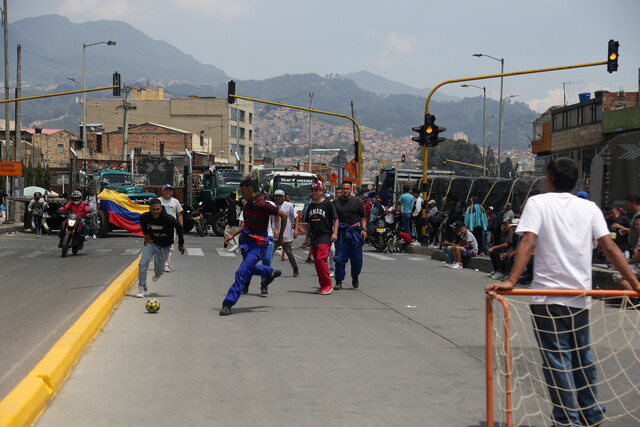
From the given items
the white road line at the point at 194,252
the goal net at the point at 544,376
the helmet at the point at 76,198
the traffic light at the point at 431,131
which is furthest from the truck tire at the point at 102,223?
the goal net at the point at 544,376

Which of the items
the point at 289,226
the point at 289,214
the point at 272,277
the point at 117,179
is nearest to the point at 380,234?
the point at 289,226

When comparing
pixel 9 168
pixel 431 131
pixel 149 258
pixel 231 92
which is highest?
pixel 231 92

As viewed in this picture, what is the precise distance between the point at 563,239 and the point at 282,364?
10.7ft

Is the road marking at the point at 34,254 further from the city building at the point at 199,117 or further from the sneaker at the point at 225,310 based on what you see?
the city building at the point at 199,117

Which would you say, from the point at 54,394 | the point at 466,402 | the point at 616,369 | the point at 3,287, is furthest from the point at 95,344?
the point at 3,287

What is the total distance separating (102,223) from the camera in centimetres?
2875

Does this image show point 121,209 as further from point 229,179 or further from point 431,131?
point 431,131

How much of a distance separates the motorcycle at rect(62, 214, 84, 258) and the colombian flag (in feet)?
26.6

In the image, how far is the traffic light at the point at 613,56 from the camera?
2283 cm

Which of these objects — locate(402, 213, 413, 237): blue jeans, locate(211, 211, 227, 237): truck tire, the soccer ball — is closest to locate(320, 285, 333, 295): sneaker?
the soccer ball

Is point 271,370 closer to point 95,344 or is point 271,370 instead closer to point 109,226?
point 95,344

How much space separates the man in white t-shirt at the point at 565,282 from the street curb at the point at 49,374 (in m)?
3.05

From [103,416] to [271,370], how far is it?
1.91m

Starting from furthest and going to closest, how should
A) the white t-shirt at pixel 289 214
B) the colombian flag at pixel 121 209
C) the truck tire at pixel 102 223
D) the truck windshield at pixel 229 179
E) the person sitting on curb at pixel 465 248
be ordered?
the truck windshield at pixel 229 179 < the truck tire at pixel 102 223 < the colombian flag at pixel 121 209 < the person sitting on curb at pixel 465 248 < the white t-shirt at pixel 289 214
